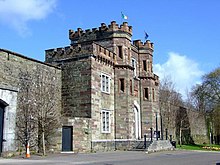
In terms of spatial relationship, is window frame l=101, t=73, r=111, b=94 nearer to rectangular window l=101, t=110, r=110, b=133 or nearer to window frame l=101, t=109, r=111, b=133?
window frame l=101, t=109, r=111, b=133

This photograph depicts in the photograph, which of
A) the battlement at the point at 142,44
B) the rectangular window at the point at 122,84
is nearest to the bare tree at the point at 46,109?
the rectangular window at the point at 122,84

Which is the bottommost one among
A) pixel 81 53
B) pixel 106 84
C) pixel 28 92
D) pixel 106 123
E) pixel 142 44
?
pixel 106 123

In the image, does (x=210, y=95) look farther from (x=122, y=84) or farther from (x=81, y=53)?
(x=81, y=53)

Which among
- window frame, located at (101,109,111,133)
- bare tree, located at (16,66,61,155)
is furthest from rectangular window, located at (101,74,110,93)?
bare tree, located at (16,66,61,155)

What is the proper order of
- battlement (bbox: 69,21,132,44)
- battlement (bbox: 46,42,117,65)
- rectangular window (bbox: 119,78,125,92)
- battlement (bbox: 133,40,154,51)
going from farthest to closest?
1. battlement (bbox: 133,40,154,51)
2. battlement (bbox: 69,21,132,44)
3. rectangular window (bbox: 119,78,125,92)
4. battlement (bbox: 46,42,117,65)

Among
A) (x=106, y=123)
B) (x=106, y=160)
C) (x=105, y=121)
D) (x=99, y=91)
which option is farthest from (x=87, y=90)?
(x=106, y=160)

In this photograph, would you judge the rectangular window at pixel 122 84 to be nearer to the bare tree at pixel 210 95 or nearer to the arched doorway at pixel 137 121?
the arched doorway at pixel 137 121

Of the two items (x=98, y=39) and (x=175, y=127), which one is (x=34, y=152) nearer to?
(x=98, y=39)

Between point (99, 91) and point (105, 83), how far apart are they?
1408mm

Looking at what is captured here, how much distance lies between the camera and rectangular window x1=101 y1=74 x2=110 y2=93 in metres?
28.2

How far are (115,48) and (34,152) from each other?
13.1m

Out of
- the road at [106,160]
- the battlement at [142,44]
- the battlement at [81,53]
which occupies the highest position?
the battlement at [142,44]

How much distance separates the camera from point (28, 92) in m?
22.5

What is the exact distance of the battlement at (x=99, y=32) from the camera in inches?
1199
